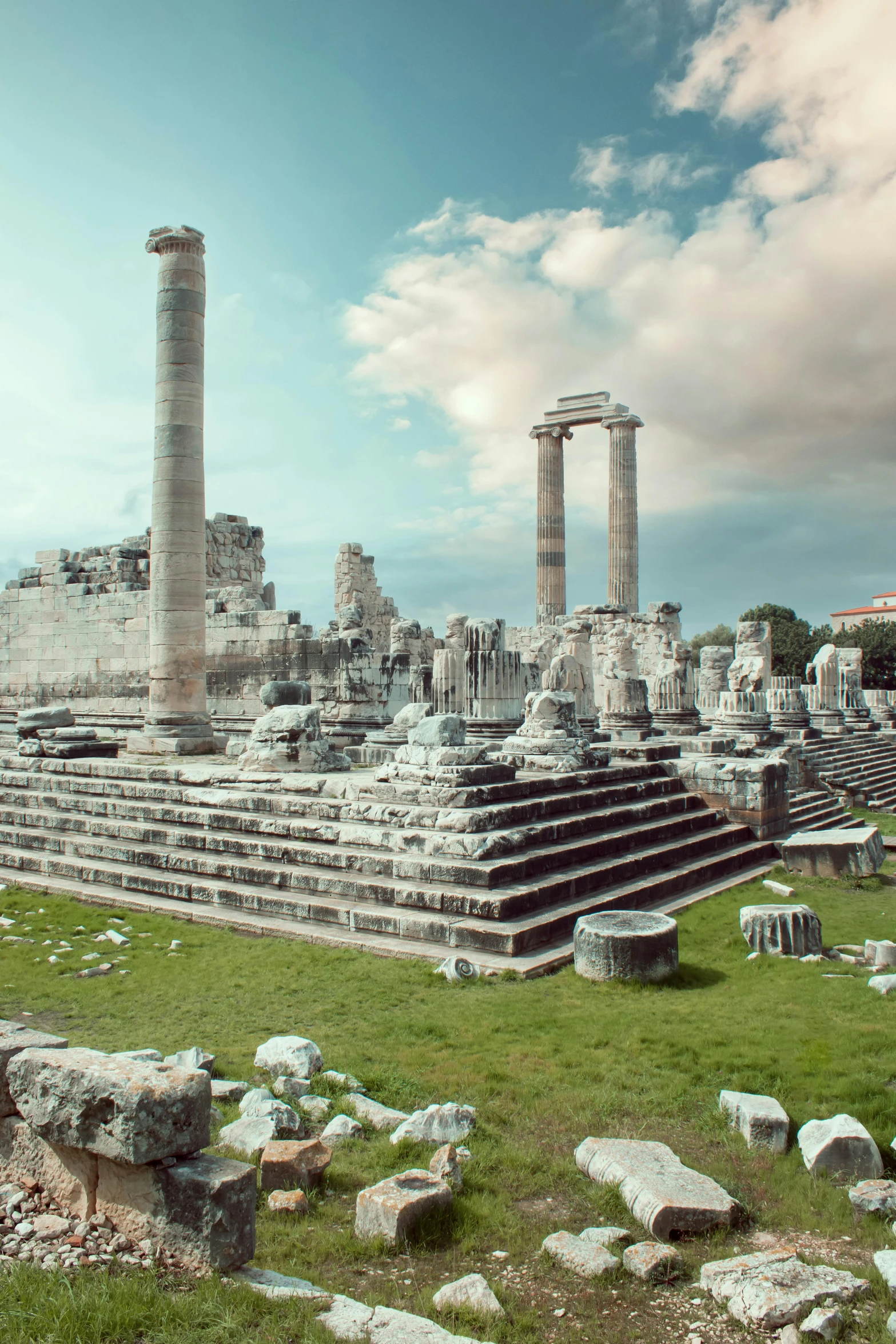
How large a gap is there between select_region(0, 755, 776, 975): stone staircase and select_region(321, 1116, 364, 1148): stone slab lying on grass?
7.68 ft

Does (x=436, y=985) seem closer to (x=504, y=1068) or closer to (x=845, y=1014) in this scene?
(x=504, y=1068)

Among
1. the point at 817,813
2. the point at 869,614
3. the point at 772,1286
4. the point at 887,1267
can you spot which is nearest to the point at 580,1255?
the point at 772,1286

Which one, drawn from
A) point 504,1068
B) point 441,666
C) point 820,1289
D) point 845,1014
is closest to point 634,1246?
point 820,1289

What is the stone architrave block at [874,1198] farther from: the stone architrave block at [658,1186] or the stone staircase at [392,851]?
the stone staircase at [392,851]

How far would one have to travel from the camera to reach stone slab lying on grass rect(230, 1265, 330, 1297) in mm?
2422

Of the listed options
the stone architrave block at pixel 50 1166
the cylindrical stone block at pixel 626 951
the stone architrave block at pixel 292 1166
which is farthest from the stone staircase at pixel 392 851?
the stone architrave block at pixel 50 1166

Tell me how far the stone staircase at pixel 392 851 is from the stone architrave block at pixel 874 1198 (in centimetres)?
281

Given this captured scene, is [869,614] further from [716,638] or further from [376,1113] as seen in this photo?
[376,1113]

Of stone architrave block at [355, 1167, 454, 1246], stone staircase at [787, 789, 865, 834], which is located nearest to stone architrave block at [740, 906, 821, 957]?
stone architrave block at [355, 1167, 454, 1246]

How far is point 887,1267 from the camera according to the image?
2.55 metres

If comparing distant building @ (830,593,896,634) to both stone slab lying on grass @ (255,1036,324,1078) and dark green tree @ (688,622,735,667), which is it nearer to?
dark green tree @ (688,622,735,667)

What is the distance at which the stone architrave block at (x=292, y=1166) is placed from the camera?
122 inches

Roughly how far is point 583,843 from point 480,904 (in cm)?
194

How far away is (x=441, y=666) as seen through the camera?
13.0m
